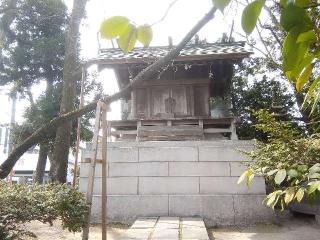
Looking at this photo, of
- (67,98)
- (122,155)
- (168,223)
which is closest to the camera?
(168,223)

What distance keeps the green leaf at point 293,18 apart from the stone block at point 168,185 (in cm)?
783

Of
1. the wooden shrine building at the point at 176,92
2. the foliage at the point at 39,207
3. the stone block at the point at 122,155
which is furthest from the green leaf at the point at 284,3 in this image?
the wooden shrine building at the point at 176,92

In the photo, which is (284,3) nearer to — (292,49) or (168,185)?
(292,49)

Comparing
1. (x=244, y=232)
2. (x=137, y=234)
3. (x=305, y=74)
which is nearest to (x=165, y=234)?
(x=137, y=234)

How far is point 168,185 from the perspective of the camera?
832 cm

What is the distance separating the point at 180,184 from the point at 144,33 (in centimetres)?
764

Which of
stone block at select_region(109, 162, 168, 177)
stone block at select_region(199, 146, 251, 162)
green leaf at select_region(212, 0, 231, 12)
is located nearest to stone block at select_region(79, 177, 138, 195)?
stone block at select_region(109, 162, 168, 177)

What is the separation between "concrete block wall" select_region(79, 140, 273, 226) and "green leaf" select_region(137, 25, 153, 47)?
23.7 feet

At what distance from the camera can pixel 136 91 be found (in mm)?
11297

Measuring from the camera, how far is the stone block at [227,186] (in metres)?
8.07

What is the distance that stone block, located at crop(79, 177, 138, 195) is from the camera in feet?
27.4

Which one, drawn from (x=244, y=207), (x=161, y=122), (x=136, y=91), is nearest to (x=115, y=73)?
(x=136, y=91)

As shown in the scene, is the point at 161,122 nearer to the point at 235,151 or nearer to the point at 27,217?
the point at 235,151

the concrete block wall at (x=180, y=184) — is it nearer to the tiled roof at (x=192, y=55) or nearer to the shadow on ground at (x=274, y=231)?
the shadow on ground at (x=274, y=231)
